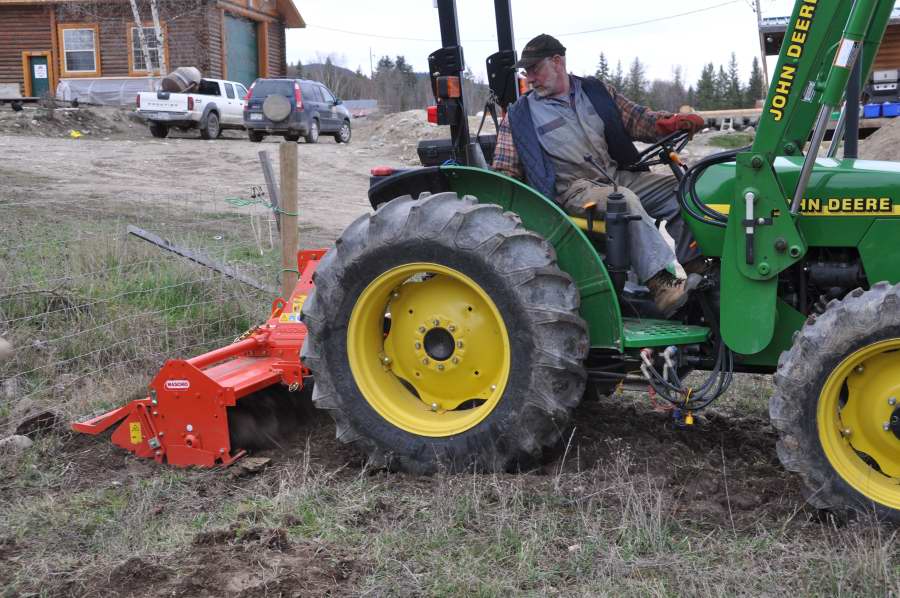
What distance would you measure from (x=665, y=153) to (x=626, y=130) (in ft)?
0.83

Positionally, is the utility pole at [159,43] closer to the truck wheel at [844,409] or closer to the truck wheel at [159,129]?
the truck wheel at [159,129]

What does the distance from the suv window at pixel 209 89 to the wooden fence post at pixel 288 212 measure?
68.0 feet

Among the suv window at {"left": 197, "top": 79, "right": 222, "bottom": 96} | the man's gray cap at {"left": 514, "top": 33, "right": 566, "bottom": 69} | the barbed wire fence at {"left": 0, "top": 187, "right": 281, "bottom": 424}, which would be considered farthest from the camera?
the suv window at {"left": 197, "top": 79, "right": 222, "bottom": 96}

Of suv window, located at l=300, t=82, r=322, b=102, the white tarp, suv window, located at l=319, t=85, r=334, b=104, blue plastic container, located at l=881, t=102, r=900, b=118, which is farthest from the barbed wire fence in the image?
the white tarp

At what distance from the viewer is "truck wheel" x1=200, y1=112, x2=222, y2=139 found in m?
24.7

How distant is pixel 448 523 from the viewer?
3.72 meters

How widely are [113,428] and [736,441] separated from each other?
306 cm

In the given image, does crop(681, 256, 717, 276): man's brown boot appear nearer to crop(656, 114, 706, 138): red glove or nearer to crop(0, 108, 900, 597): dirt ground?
crop(656, 114, 706, 138): red glove

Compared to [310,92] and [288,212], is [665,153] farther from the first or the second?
[310,92]

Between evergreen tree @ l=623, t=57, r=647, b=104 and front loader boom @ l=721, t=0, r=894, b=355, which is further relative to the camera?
evergreen tree @ l=623, t=57, r=647, b=104

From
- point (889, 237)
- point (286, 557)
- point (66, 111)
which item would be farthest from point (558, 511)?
point (66, 111)

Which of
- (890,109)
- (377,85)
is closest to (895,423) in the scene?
(890,109)

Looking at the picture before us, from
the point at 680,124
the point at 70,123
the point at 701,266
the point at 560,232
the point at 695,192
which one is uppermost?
the point at 70,123

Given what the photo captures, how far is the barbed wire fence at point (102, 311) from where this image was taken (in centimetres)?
582
